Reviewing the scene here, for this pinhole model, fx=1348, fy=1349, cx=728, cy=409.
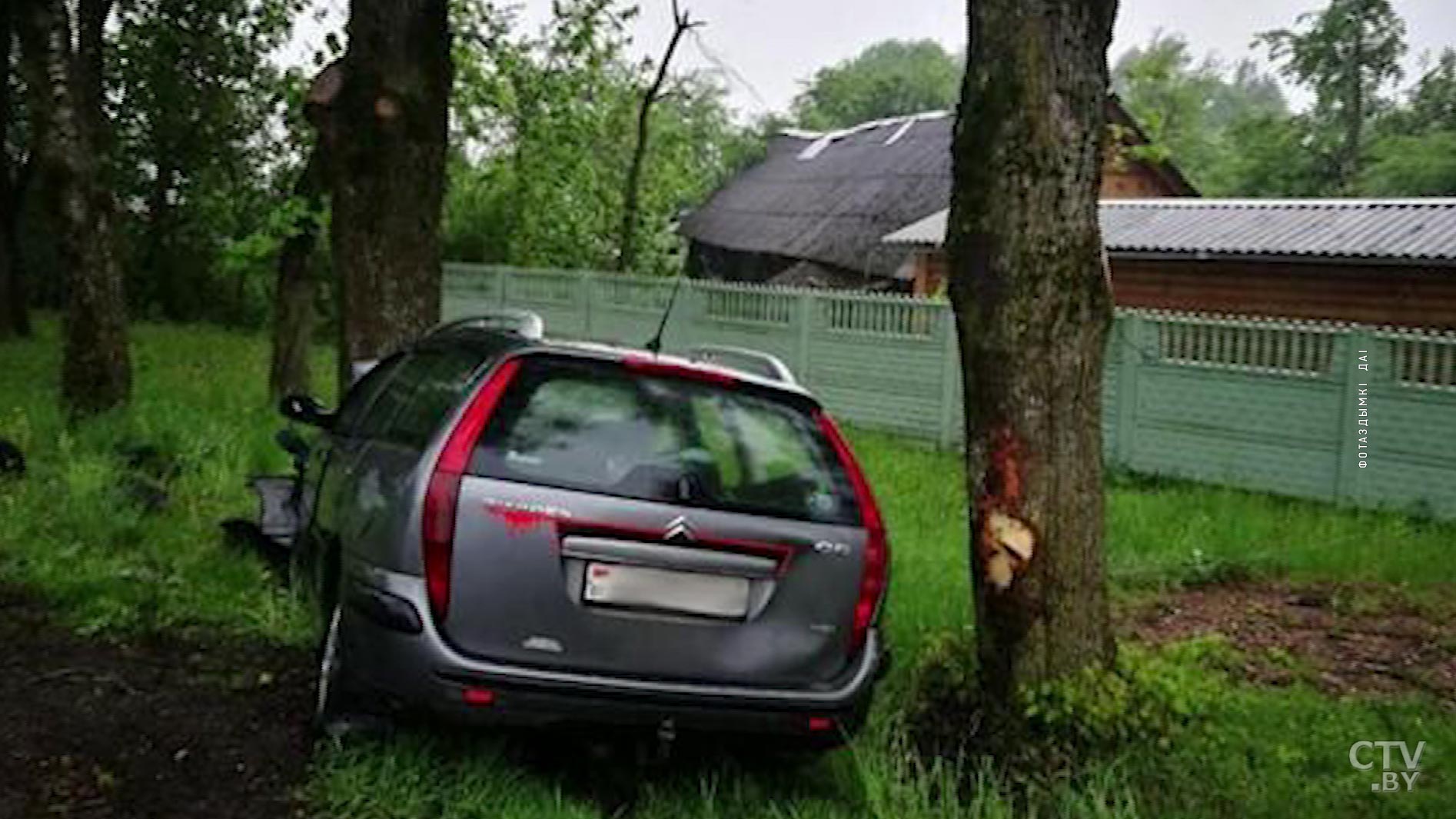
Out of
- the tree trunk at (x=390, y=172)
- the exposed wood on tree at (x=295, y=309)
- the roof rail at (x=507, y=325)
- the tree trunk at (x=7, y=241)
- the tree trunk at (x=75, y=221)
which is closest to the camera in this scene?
the roof rail at (x=507, y=325)

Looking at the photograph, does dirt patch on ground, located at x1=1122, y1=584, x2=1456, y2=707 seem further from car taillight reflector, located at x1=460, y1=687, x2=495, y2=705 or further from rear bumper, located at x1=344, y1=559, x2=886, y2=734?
car taillight reflector, located at x1=460, y1=687, x2=495, y2=705

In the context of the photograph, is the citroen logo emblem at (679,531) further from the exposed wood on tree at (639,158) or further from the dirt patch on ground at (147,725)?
the exposed wood on tree at (639,158)

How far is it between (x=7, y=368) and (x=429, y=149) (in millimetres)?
9688

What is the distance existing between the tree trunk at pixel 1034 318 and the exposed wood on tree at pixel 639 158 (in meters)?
18.4

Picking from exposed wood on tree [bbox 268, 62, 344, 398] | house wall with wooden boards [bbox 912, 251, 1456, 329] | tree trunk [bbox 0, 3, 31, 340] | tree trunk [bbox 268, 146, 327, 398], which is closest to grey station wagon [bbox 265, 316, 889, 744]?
exposed wood on tree [bbox 268, 62, 344, 398]

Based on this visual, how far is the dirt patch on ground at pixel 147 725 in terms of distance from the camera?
405cm

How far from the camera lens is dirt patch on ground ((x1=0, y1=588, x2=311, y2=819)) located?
4055mm

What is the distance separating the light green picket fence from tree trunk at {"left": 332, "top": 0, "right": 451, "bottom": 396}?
3.28ft

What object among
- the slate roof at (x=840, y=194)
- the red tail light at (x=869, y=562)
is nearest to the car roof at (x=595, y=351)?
the red tail light at (x=869, y=562)

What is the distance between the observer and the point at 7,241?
68.0 feet

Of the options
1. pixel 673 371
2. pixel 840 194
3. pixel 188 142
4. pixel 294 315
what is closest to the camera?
pixel 673 371

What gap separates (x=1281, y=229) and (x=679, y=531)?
17.1 meters

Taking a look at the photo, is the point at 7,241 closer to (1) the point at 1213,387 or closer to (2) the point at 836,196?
(2) the point at 836,196

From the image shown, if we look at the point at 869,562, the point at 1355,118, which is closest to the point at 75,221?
the point at 869,562
